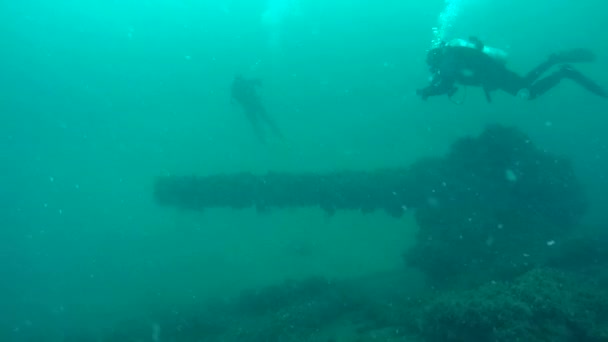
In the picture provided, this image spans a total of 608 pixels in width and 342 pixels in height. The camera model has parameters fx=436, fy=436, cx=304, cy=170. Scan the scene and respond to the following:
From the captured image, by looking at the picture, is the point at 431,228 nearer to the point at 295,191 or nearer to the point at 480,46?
the point at 295,191

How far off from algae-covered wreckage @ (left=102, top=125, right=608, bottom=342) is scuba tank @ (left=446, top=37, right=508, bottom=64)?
1.74 meters

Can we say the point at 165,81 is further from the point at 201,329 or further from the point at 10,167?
the point at 201,329

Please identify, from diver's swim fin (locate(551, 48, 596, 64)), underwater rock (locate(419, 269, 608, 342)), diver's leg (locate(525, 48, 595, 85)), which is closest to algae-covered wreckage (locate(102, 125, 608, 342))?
underwater rock (locate(419, 269, 608, 342))

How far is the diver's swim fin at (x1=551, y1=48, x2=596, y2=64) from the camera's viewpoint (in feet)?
35.7

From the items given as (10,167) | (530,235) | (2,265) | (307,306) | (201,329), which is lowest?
(2,265)

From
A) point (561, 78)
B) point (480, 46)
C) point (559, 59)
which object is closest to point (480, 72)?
point (480, 46)

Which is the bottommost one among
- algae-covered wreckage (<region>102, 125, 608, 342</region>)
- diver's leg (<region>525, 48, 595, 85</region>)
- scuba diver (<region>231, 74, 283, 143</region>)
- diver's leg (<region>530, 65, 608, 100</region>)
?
algae-covered wreckage (<region>102, 125, 608, 342</region>)

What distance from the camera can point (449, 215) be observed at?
11125mm

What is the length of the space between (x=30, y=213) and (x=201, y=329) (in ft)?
116

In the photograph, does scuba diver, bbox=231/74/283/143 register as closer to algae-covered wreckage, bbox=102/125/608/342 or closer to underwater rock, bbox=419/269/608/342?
algae-covered wreckage, bbox=102/125/608/342

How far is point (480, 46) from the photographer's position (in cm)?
1012

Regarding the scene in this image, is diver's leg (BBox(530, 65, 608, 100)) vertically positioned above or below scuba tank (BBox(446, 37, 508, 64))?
below

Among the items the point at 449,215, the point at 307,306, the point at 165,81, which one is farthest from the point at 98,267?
the point at 165,81

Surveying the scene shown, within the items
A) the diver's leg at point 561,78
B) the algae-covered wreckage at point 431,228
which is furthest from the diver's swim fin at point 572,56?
the algae-covered wreckage at point 431,228
